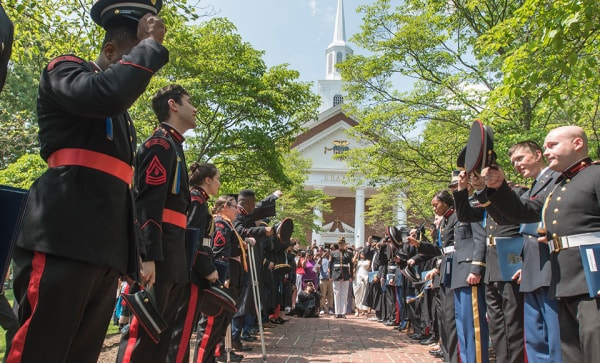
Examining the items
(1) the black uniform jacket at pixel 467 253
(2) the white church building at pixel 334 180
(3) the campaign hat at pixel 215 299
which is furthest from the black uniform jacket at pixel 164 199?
(2) the white church building at pixel 334 180

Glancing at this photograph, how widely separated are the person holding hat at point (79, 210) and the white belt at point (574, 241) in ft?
9.66

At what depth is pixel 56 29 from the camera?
31.7 feet

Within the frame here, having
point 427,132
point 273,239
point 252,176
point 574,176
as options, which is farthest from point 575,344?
point 427,132

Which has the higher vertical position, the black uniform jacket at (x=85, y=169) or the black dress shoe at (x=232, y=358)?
the black uniform jacket at (x=85, y=169)

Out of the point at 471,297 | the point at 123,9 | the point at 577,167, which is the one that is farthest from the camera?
the point at 471,297

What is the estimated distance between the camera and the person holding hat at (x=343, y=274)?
61.3ft

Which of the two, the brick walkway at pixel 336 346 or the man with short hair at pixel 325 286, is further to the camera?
the man with short hair at pixel 325 286

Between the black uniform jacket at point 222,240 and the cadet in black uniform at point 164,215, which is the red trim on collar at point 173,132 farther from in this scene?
the black uniform jacket at point 222,240

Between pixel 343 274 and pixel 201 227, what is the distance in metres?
14.0

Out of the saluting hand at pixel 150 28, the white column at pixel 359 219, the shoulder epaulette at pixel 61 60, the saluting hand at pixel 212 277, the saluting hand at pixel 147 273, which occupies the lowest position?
the saluting hand at pixel 147 273

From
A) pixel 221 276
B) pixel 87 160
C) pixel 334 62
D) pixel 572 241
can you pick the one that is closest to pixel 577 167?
pixel 572 241

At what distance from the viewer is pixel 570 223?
13.0ft

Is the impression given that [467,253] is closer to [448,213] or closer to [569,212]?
[448,213]

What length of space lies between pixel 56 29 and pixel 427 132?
974cm
